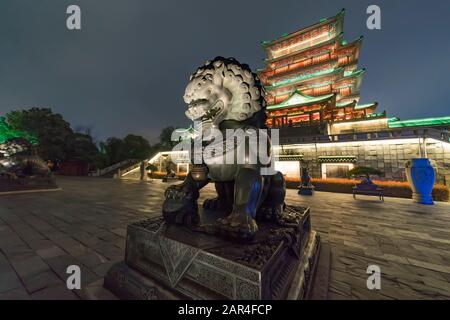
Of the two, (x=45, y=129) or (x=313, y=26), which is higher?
(x=313, y=26)

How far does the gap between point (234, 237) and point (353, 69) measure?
28.4 meters

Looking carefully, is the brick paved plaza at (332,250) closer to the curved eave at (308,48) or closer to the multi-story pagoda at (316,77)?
the multi-story pagoda at (316,77)

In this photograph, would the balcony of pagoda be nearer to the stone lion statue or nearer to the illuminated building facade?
the illuminated building facade

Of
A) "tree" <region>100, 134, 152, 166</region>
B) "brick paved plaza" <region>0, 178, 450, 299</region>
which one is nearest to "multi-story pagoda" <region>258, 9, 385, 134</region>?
"brick paved plaza" <region>0, 178, 450, 299</region>

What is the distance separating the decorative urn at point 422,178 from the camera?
529cm

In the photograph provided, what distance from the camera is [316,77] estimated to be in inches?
782

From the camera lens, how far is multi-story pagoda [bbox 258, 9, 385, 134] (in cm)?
1773

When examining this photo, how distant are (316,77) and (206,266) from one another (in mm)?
23768

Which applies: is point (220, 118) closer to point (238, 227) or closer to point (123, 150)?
point (238, 227)

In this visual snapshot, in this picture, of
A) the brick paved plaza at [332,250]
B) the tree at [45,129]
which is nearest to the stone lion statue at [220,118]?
the brick paved plaza at [332,250]

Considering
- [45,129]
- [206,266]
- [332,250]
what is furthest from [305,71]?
[45,129]
